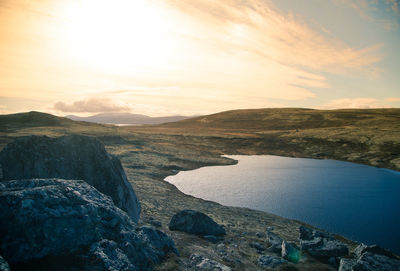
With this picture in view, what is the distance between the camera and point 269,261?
1456 cm

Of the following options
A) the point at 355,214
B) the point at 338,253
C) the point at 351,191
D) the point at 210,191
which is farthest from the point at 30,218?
the point at 351,191

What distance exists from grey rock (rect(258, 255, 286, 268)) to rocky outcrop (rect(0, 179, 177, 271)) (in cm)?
772

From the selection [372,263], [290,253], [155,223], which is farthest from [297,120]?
[155,223]

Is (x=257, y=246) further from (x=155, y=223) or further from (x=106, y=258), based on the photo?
(x=106, y=258)

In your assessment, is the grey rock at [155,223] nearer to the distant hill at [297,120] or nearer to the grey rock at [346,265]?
the grey rock at [346,265]

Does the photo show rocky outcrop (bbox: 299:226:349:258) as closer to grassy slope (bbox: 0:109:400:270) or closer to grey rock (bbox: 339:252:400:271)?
grassy slope (bbox: 0:109:400:270)

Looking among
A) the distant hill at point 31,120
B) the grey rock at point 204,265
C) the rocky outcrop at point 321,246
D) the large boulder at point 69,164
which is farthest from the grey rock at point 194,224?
the distant hill at point 31,120

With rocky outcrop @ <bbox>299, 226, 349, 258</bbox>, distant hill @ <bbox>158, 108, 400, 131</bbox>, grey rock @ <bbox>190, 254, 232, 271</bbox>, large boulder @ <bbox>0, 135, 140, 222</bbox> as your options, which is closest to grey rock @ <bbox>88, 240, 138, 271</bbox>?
grey rock @ <bbox>190, 254, 232, 271</bbox>

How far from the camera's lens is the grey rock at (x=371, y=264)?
13.3 m

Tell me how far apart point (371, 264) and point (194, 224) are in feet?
34.5

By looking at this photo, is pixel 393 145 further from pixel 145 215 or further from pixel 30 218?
pixel 30 218

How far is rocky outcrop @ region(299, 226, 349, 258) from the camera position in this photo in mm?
15992

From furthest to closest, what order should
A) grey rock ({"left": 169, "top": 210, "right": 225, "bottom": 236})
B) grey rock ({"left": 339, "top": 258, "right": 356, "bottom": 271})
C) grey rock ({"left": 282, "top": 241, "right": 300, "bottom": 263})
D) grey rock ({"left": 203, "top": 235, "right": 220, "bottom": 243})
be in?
grey rock ({"left": 169, "top": 210, "right": 225, "bottom": 236}) < grey rock ({"left": 203, "top": 235, "right": 220, "bottom": 243}) < grey rock ({"left": 282, "top": 241, "right": 300, "bottom": 263}) < grey rock ({"left": 339, "top": 258, "right": 356, "bottom": 271})

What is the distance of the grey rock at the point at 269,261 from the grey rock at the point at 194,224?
375 centimetres
